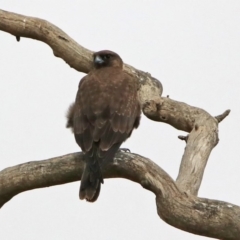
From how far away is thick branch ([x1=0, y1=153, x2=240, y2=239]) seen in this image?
6.39 meters

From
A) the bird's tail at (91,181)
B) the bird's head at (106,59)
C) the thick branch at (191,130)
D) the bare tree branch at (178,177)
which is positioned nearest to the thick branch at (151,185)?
Answer: the bare tree branch at (178,177)

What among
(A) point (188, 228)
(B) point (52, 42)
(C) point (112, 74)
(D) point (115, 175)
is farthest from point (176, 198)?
(B) point (52, 42)

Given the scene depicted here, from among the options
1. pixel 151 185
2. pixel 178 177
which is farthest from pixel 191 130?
pixel 151 185

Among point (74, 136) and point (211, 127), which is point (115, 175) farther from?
point (211, 127)

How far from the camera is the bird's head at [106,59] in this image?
8.52 metres

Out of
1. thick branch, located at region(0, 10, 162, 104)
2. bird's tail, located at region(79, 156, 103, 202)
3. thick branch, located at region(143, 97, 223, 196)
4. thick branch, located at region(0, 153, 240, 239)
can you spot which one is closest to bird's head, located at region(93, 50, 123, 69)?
thick branch, located at region(0, 10, 162, 104)

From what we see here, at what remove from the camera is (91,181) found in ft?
22.1

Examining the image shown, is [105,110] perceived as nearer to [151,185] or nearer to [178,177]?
[178,177]

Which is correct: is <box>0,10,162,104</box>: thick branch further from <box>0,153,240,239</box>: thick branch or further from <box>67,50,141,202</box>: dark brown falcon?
<box>0,153,240,239</box>: thick branch

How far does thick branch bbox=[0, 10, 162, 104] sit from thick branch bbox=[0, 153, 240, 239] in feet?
5.93

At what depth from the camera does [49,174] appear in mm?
6836

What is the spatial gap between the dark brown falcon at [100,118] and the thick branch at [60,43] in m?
0.75

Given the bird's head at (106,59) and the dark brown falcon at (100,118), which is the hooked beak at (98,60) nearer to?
the bird's head at (106,59)

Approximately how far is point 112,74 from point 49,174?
54.9 inches
